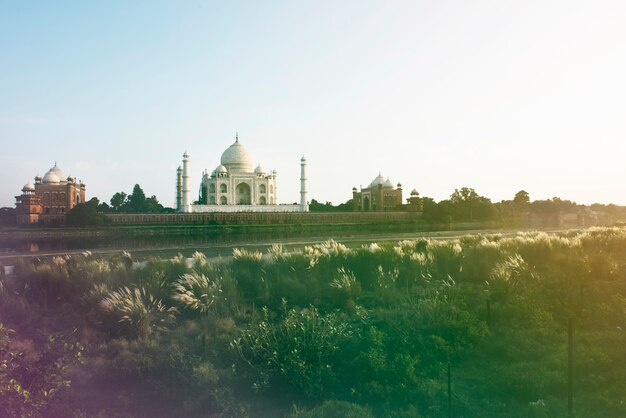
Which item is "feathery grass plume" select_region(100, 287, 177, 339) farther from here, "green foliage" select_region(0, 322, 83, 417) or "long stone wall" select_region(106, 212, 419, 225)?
"long stone wall" select_region(106, 212, 419, 225)

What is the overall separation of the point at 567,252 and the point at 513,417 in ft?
26.0

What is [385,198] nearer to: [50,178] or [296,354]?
[50,178]

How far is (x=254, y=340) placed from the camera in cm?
491

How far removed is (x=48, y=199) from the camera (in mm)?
44188

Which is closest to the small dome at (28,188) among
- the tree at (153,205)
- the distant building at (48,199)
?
the distant building at (48,199)

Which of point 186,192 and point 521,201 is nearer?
point 186,192

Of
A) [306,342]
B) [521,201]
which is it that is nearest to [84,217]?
[306,342]

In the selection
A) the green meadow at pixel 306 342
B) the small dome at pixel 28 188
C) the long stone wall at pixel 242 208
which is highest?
the small dome at pixel 28 188

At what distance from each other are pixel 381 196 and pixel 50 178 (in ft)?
130

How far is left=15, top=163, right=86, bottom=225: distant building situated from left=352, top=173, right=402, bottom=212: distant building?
36680 mm

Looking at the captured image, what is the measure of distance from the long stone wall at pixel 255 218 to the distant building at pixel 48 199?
254 inches

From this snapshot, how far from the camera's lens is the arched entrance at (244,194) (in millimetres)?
59594

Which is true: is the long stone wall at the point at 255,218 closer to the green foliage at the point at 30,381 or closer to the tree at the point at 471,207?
the tree at the point at 471,207

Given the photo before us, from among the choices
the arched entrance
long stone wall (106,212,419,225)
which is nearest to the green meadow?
long stone wall (106,212,419,225)
